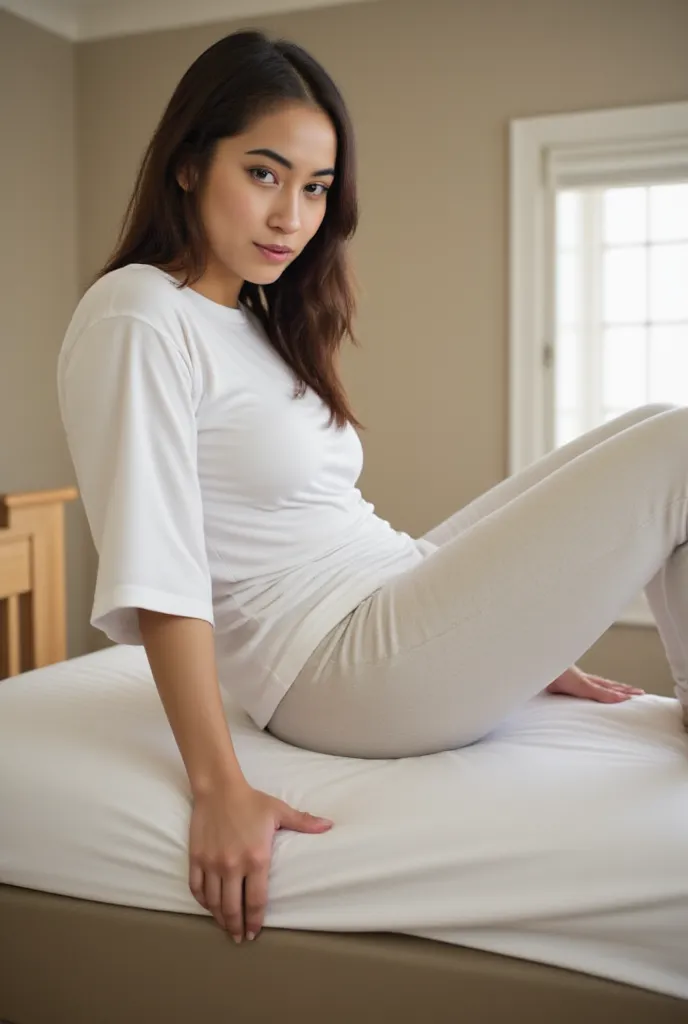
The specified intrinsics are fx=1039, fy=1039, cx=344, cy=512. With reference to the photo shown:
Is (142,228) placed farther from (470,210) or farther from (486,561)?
(470,210)

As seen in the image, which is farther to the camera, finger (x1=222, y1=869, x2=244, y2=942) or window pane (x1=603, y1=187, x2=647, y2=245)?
window pane (x1=603, y1=187, x2=647, y2=245)

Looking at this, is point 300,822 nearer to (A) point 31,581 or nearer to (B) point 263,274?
(B) point 263,274

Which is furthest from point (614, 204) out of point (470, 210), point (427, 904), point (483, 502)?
point (427, 904)


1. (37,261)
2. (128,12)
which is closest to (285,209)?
(37,261)

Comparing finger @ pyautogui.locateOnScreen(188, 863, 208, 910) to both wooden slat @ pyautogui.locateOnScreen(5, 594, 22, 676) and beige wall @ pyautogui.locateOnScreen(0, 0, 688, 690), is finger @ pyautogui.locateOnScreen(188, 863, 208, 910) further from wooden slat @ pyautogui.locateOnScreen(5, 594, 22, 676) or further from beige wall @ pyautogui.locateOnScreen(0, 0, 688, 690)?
beige wall @ pyautogui.locateOnScreen(0, 0, 688, 690)

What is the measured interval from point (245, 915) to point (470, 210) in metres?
2.74

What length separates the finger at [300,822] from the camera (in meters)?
1.14

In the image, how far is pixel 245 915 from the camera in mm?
1125

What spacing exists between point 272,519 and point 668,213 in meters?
2.53

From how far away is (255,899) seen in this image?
1.11 metres

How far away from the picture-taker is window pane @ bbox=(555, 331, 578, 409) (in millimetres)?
3471

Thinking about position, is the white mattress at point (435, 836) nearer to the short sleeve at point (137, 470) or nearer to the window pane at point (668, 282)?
the short sleeve at point (137, 470)

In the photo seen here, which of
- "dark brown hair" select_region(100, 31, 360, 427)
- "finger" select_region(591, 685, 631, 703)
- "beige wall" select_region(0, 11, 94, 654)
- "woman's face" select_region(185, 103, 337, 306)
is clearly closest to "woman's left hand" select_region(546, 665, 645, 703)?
"finger" select_region(591, 685, 631, 703)

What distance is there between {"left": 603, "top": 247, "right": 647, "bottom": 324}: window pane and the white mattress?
2.31 metres
